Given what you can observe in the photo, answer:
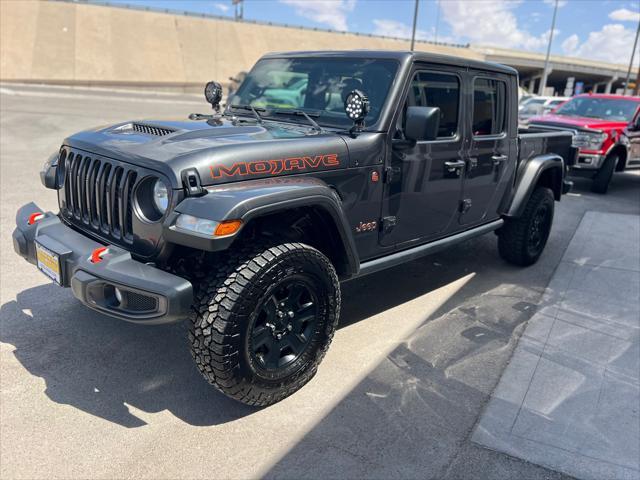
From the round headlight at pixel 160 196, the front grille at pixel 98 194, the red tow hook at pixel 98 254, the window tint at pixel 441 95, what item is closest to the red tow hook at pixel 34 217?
the front grille at pixel 98 194

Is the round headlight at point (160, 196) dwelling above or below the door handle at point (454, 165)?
below

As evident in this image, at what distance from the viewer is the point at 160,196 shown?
8.52 feet

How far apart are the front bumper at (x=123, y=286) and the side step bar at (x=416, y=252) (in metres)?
1.28

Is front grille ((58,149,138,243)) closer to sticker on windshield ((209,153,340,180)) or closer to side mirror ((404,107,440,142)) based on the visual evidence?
sticker on windshield ((209,153,340,180))

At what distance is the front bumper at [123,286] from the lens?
237cm

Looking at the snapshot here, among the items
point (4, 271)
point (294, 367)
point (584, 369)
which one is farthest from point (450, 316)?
point (4, 271)

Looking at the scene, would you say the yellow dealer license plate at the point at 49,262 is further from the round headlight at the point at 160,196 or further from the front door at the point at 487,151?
the front door at the point at 487,151

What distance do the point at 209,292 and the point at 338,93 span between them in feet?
5.77

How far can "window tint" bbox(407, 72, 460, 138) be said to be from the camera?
11.6 ft

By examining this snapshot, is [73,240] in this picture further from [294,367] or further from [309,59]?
[309,59]

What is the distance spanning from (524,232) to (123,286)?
13.0 ft

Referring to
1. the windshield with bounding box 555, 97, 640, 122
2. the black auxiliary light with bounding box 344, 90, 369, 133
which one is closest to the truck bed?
the black auxiliary light with bounding box 344, 90, 369, 133

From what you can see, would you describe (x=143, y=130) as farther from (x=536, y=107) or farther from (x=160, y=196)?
(x=536, y=107)

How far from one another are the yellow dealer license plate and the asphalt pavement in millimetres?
657
